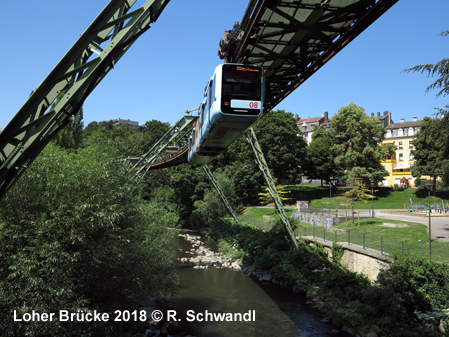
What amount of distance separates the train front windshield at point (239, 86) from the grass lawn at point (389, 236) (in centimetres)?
1194

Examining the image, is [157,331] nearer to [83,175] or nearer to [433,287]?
[83,175]

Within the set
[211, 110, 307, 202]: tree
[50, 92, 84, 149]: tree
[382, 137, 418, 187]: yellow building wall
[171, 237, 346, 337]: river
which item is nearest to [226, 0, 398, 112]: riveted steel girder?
[171, 237, 346, 337]: river

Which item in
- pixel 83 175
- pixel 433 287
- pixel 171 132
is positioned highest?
pixel 171 132

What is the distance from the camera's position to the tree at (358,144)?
2218 inches

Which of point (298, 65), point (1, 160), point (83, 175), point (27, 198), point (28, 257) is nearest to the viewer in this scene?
point (1, 160)

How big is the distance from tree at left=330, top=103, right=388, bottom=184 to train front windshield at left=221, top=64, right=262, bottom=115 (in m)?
47.3

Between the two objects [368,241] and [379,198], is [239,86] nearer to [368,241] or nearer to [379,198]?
[368,241]

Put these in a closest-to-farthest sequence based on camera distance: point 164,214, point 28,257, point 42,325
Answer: point 42,325 < point 28,257 < point 164,214

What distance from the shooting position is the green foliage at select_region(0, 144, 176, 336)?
9.76m

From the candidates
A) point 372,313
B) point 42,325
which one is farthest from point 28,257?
point 372,313

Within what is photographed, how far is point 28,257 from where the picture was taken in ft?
33.3

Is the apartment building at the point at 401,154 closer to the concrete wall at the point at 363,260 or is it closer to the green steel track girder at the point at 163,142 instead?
the green steel track girder at the point at 163,142

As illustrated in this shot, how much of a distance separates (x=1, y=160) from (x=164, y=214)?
16018 mm

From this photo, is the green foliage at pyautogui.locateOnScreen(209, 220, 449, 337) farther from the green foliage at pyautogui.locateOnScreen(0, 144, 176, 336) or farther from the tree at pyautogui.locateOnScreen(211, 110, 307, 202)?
the tree at pyautogui.locateOnScreen(211, 110, 307, 202)
